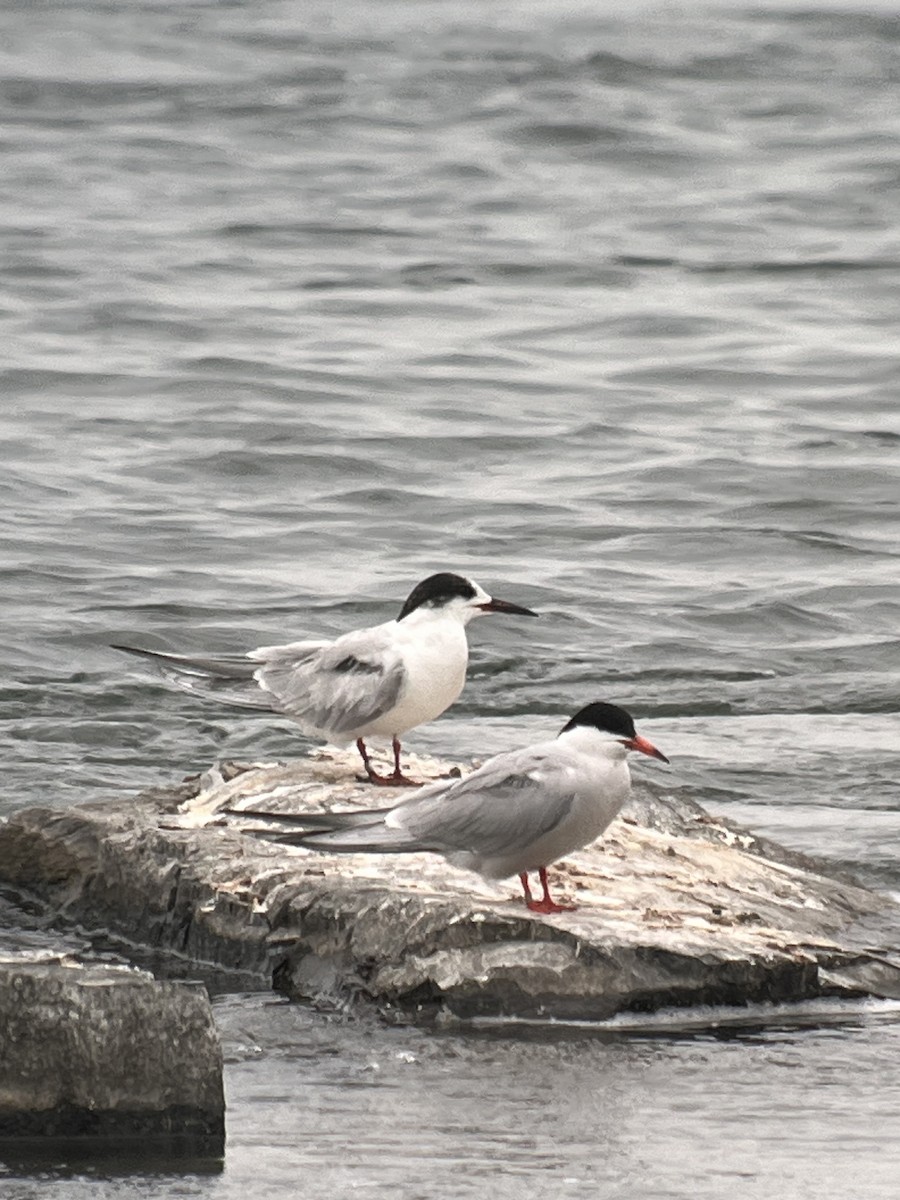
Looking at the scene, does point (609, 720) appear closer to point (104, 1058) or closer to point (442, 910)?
point (442, 910)

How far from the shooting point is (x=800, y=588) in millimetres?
13625

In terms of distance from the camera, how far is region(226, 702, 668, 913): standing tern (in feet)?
21.2

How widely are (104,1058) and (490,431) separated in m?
12.8

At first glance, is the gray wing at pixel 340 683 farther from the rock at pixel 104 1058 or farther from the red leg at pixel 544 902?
the rock at pixel 104 1058

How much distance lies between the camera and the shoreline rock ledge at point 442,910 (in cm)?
623

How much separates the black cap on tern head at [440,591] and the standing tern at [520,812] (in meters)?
1.19

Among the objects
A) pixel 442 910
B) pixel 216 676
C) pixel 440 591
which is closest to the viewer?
pixel 442 910

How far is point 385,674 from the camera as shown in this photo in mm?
7598

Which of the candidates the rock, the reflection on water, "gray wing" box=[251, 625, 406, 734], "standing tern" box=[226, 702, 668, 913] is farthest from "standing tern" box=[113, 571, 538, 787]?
the rock

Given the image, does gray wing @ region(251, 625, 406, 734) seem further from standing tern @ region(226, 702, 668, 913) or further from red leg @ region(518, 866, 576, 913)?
red leg @ region(518, 866, 576, 913)

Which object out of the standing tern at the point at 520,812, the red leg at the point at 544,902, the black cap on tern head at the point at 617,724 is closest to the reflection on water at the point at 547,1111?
Result: the red leg at the point at 544,902

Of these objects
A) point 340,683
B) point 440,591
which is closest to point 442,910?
point 340,683

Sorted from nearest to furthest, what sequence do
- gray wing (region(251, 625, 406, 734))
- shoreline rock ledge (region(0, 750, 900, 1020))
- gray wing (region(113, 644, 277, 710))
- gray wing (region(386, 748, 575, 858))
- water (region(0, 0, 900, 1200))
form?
water (region(0, 0, 900, 1200))
shoreline rock ledge (region(0, 750, 900, 1020))
gray wing (region(386, 748, 575, 858))
gray wing (region(251, 625, 406, 734))
gray wing (region(113, 644, 277, 710))

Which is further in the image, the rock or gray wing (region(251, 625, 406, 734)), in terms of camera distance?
gray wing (region(251, 625, 406, 734))
